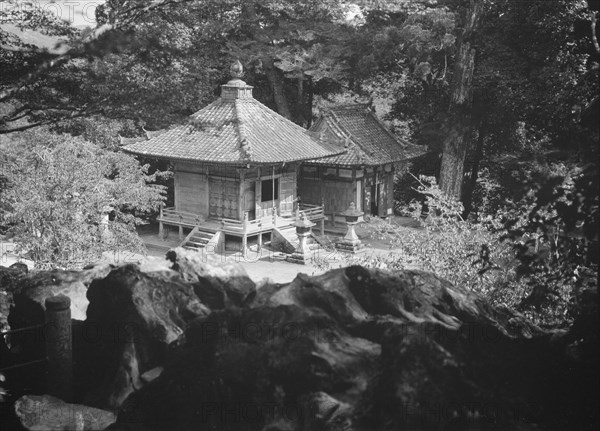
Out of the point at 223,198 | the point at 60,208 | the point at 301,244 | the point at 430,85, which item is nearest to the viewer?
the point at 60,208

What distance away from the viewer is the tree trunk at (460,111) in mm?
25672

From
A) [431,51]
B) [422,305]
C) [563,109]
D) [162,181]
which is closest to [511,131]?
[431,51]

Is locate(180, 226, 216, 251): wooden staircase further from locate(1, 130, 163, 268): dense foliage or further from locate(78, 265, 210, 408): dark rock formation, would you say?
locate(78, 265, 210, 408): dark rock formation

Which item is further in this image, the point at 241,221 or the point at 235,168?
the point at 235,168

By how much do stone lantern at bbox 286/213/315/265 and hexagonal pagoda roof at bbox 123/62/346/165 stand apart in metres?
2.16

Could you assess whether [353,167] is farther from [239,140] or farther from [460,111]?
[239,140]

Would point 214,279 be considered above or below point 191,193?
above

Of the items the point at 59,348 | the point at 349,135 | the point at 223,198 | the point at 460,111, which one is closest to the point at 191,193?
the point at 223,198

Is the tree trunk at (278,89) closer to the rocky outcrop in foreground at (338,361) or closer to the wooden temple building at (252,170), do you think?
the wooden temple building at (252,170)

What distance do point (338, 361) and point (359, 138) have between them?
22.3 m

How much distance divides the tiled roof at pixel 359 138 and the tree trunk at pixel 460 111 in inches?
78.7

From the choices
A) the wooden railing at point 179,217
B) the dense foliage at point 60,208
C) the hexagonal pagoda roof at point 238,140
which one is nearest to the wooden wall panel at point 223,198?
the wooden railing at point 179,217

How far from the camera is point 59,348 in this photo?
7906 mm

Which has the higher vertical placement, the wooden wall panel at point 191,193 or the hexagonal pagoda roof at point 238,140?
the hexagonal pagoda roof at point 238,140
